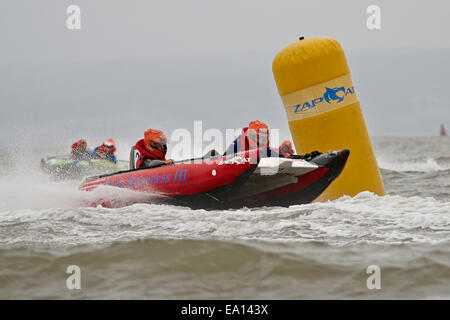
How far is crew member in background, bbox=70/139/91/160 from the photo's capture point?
12.3 meters

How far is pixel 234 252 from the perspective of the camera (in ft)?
14.5

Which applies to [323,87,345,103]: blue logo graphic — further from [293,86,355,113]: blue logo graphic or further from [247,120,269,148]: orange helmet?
[247,120,269,148]: orange helmet

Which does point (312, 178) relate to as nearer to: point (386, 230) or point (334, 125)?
point (334, 125)

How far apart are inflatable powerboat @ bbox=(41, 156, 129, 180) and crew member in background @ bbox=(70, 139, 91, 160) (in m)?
0.21

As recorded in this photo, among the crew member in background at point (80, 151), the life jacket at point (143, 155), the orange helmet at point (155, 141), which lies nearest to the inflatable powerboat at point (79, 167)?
the crew member in background at point (80, 151)

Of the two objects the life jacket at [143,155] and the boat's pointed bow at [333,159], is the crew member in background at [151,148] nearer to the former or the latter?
the life jacket at [143,155]

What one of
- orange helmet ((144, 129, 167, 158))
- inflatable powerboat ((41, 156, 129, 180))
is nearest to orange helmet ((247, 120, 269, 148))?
orange helmet ((144, 129, 167, 158))

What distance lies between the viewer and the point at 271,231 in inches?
205

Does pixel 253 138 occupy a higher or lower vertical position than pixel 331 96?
lower

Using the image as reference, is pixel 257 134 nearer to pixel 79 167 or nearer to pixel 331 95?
pixel 331 95

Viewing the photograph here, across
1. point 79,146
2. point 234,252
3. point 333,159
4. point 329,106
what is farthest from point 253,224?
point 79,146

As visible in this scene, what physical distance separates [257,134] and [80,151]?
20.5ft
